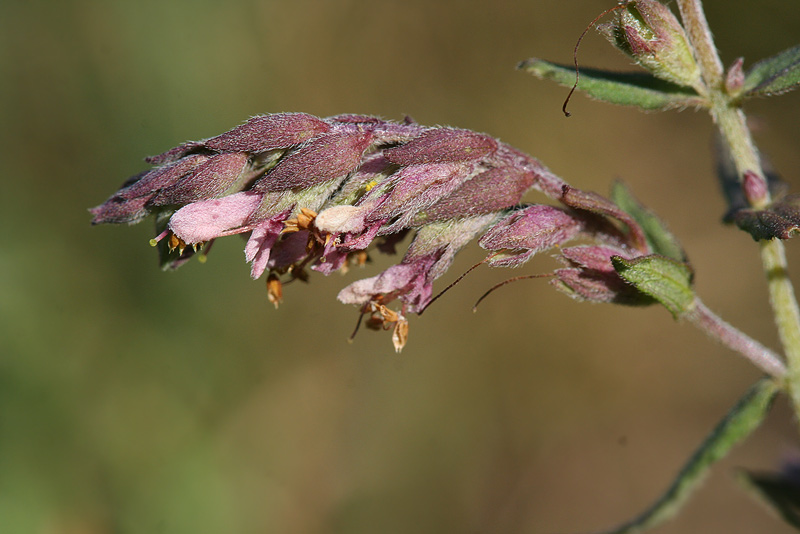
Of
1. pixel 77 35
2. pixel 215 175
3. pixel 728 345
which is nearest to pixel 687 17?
pixel 728 345

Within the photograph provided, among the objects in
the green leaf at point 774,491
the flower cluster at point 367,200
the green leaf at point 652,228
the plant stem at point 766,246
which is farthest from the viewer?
the green leaf at point 774,491

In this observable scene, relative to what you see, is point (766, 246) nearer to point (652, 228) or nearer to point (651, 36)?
point (652, 228)

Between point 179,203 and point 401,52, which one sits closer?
point 179,203

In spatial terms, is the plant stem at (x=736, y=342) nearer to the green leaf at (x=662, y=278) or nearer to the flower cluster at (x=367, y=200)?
the green leaf at (x=662, y=278)

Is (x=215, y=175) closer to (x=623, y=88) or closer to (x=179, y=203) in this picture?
(x=179, y=203)

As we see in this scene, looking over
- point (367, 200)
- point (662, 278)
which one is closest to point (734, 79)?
point (662, 278)

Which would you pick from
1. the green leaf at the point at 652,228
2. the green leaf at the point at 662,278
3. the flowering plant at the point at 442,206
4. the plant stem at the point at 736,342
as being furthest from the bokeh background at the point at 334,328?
the green leaf at the point at 662,278

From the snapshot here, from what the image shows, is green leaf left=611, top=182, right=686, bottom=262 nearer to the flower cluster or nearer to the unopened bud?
the flower cluster
